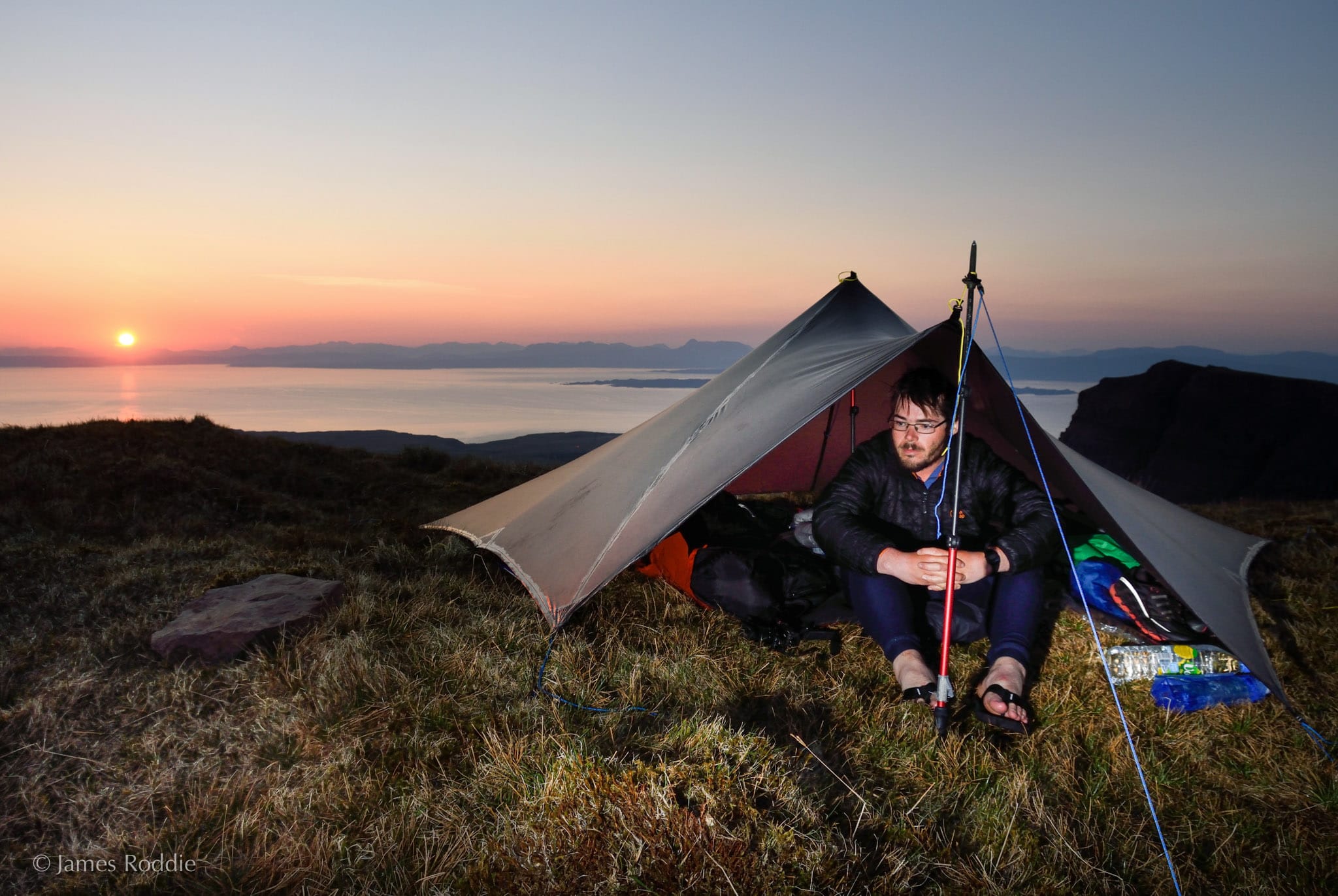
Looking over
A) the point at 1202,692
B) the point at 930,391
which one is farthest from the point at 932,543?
the point at 1202,692

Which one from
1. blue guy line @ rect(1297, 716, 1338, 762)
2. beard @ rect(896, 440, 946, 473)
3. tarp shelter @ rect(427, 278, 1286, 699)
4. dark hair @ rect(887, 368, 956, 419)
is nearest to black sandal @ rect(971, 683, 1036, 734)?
tarp shelter @ rect(427, 278, 1286, 699)

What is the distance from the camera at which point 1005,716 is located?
270 centimetres

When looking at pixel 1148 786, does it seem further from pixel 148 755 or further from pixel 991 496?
pixel 148 755

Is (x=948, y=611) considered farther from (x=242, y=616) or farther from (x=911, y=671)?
(x=242, y=616)

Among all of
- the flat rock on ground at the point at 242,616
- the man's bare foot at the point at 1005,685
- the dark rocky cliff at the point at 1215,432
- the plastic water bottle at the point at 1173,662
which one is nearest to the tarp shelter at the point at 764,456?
the plastic water bottle at the point at 1173,662

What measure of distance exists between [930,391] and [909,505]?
0.60 meters

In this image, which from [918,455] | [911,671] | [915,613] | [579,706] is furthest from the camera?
[918,455]

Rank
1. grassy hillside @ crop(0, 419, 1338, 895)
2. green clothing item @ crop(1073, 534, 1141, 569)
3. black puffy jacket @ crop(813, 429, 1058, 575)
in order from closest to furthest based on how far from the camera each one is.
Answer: grassy hillside @ crop(0, 419, 1338, 895)
black puffy jacket @ crop(813, 429, 1058, 575)
green clothing item @ crop(1073, 534, 1141, 569)

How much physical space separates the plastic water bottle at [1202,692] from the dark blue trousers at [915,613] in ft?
1.91

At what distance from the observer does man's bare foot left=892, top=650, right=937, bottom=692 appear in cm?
282

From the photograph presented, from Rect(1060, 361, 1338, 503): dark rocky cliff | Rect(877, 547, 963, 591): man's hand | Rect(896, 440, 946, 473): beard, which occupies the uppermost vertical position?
Rect(896, 440, 946, 473): beard

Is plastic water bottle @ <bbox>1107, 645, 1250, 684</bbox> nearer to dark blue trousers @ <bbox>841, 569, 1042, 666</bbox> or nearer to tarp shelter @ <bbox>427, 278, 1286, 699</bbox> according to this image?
tarp shelter @ <bbox>427, 278, 1286, 699</bbox>

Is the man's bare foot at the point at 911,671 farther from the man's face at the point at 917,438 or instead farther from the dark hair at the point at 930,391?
the dark hair at the point at 930,391

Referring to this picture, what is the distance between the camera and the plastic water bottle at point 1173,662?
10.0ft
